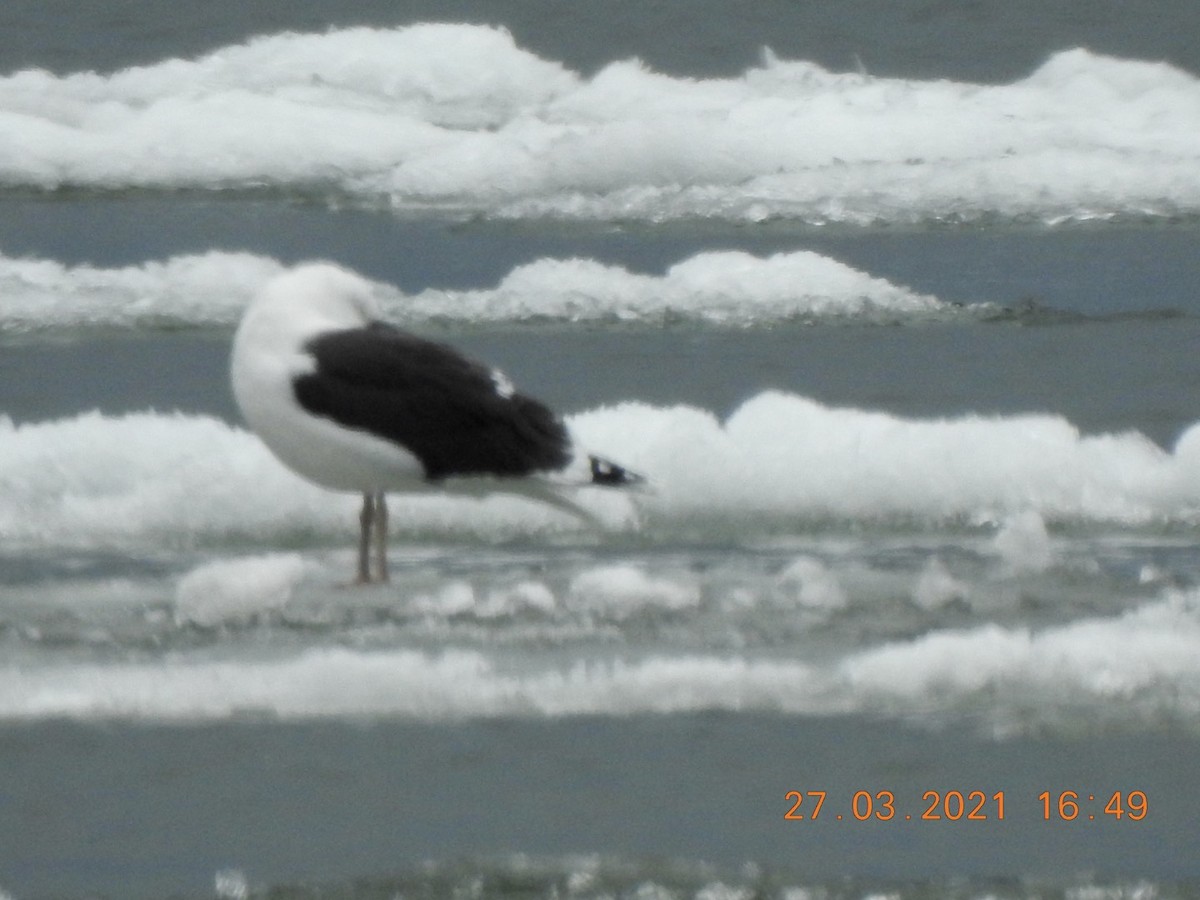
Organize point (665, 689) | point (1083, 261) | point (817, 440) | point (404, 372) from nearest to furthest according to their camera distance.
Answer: point (665, 689)
point (404, 372)
point (817, 440)
point (1083, 261)

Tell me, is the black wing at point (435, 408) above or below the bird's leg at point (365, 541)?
above

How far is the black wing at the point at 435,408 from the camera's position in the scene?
5449 mm

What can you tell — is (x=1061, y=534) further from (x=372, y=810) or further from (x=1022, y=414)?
(x=372, y=810)

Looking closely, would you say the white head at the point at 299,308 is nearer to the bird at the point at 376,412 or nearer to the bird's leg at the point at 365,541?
the bird at the point at 376,412

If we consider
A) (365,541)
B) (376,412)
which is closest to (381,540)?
(365,541)

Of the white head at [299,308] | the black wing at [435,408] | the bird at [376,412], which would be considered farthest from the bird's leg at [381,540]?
the white head at [299,308]

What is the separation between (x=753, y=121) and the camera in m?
12.6

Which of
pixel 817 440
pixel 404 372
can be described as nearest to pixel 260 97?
pixel 817 440

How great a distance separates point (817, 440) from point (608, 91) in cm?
767

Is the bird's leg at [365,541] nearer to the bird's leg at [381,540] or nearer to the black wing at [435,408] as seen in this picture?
the bird's leg at [381,540]

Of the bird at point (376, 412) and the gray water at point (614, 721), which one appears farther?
the bird at point (376, 412)

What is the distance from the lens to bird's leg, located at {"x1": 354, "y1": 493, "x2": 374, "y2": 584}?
5477 mm

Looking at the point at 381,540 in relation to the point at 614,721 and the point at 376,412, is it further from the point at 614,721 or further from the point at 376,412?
the point at 614,721

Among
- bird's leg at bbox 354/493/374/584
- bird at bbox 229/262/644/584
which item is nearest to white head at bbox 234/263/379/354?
bird at bbox 229/262/644/584
